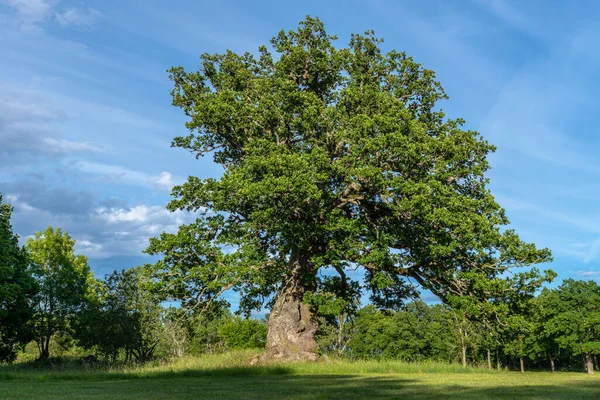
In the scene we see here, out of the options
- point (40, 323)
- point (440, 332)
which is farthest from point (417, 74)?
point (440, 332)

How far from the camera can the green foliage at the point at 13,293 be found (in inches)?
1592

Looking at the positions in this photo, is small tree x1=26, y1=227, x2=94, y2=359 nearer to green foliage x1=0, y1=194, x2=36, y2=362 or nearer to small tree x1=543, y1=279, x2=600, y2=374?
green foliage x1=0, y1=194, x2=36, y2=362

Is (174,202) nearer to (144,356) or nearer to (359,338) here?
(144,356)

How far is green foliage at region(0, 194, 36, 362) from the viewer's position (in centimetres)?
4044

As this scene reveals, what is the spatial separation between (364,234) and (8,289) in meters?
28.5

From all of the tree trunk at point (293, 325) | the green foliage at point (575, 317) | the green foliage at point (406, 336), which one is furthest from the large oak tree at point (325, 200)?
the green foliage at point (406, 336)

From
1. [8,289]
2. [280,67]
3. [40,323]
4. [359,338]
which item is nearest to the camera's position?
[280,67]

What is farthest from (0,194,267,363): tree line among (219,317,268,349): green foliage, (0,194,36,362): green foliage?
(219,317,268,349): green foliage

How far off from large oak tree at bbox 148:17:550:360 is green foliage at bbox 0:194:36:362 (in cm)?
2010

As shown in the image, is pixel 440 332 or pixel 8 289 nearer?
pixel 8 289

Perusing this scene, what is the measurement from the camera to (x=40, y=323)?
4928 cm

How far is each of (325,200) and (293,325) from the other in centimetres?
727

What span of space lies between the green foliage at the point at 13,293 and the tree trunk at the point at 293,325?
2335cm

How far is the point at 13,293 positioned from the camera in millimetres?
39031
